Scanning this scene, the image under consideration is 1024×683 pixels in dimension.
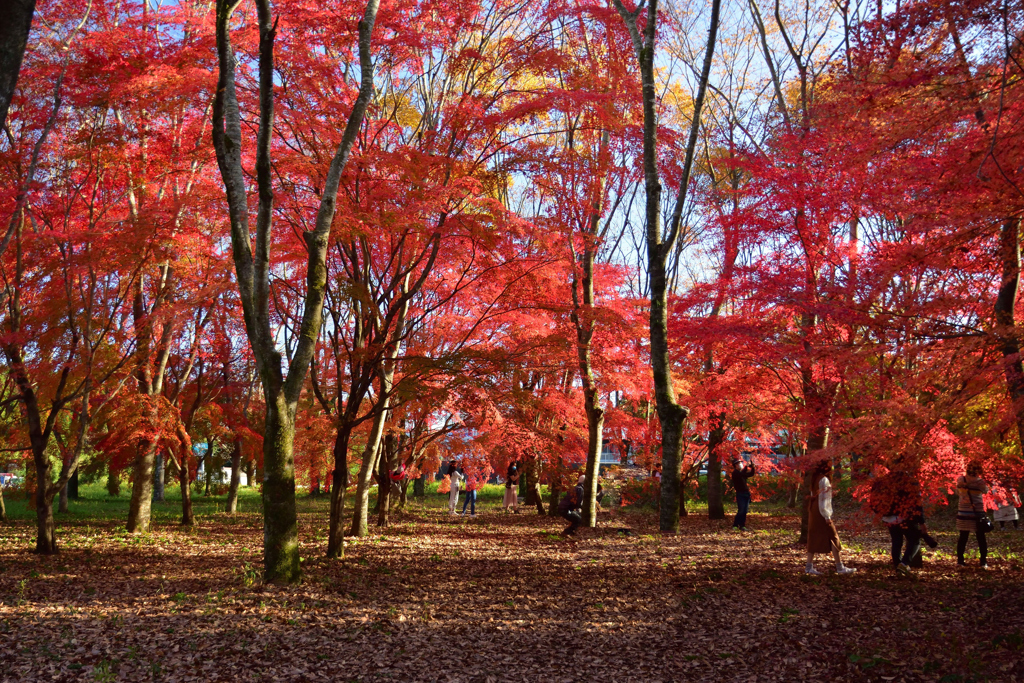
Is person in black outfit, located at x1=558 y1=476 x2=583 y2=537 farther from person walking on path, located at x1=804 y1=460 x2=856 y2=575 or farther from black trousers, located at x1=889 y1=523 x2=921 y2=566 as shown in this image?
black trousers, located at x1=889 y1=523 x2=921 y2=566

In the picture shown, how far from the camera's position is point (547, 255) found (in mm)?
13148

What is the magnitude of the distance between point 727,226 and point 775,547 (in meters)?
5.96

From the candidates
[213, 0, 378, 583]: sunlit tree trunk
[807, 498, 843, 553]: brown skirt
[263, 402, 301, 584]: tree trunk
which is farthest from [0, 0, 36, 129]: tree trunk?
[807, 498, 843, 553]: brown skirt

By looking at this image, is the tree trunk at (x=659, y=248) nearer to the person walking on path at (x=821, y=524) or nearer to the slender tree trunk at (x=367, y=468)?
the person walking on path at (x=821, y=524)

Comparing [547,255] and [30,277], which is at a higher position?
[547,255]

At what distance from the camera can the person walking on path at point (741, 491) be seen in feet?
51.4

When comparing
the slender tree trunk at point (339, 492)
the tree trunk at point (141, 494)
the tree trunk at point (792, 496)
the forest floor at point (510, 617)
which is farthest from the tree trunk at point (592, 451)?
the tree trunk at point (792, 496)

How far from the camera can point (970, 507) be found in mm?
9484

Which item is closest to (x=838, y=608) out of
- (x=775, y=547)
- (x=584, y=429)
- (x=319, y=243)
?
(x=775, y=547)

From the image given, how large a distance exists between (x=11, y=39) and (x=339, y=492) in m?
8.24

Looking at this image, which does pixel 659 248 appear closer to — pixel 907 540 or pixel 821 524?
pixel 821 524

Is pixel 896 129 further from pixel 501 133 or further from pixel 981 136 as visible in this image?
pixel 501 133

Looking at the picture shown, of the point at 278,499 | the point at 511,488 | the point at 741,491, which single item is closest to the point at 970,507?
the point at 741,491

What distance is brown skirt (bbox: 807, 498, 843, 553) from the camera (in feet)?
28.5
